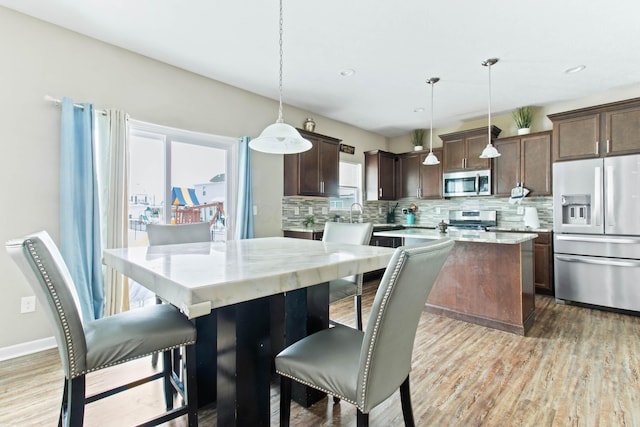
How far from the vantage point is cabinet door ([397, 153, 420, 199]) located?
5.62 m

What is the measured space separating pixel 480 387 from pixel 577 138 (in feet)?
10.9

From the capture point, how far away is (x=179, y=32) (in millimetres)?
2602

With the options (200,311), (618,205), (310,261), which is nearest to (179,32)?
(310,261)

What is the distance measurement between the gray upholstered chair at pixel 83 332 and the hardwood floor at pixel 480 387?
564mm

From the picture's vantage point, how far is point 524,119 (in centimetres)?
442

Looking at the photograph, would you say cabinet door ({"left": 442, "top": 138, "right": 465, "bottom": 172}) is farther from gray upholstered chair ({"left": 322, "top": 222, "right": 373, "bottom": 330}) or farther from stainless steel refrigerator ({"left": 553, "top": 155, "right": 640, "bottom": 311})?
gray upholstered chair ({"left": 322, "top": 222, "right": 373, "bottom": 330})

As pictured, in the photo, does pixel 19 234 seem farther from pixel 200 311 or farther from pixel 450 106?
pixel 450 106

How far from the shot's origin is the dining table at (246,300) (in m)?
0.93

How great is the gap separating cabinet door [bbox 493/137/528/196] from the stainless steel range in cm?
47

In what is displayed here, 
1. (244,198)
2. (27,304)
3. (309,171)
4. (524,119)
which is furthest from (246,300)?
(524,119)

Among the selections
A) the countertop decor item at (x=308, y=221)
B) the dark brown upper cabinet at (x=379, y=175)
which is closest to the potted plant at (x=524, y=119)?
the dark brown upper cabinet at (x=379, y=175)

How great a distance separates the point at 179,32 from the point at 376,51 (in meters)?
1.76

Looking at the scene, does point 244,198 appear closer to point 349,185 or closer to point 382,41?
point 382,41

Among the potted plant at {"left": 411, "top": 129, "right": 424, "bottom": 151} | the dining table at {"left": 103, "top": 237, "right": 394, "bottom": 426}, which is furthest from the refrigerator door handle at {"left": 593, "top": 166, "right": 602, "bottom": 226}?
the dining table at {"left": 103, "top": 237, "right": 394, "bottom": 426}
